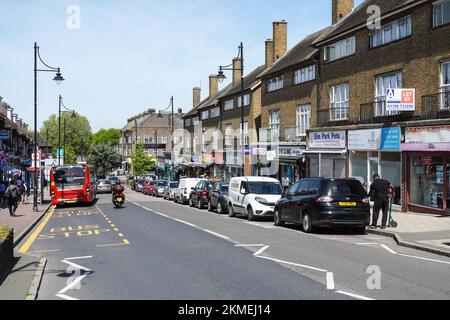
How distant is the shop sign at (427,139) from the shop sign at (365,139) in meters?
2.25

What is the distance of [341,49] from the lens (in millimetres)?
29922

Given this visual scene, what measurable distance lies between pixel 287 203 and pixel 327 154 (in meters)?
12.4

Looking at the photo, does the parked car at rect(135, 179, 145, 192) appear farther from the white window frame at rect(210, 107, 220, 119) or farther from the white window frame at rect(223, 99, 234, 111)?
the white window frame at rect(223, 99, 234, 111)

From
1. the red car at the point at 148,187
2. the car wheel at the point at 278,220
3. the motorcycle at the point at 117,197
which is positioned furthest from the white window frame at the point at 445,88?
the red car at the point at 148,187

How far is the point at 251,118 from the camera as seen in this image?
4634 cm

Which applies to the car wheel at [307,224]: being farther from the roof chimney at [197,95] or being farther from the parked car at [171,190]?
the roof chimney at [197,95]

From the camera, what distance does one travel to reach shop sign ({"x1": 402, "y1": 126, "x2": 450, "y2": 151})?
2067cm

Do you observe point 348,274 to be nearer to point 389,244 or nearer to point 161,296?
point 161,296

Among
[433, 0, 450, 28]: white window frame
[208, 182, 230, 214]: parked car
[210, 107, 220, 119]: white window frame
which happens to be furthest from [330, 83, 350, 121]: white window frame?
[210, 107, 220, 119]: white window frame

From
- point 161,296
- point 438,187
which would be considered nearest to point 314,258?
point 161,296

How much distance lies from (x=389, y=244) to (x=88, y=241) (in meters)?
8.26

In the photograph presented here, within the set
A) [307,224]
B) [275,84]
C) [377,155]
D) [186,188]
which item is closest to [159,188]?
[186,188]

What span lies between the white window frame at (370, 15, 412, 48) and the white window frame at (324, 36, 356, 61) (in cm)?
189

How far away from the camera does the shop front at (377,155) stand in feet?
78.6
